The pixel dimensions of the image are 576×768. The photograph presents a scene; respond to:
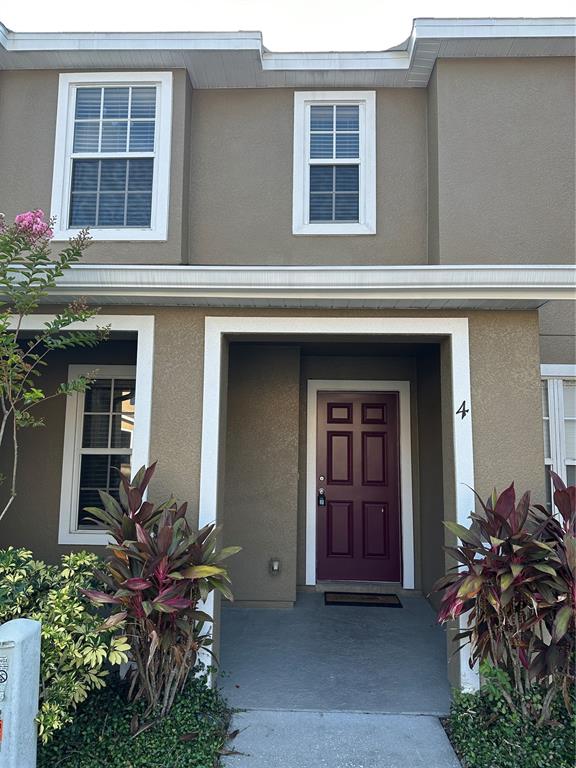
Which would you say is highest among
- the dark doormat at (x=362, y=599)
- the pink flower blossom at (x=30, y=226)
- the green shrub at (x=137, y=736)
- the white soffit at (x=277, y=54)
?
the white soffit at (x=277, y=54)

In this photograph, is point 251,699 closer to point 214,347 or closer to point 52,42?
point 214,347

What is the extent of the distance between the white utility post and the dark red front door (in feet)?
12.9

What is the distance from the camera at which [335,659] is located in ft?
14.9

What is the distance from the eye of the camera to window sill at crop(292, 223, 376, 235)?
5.05 metres

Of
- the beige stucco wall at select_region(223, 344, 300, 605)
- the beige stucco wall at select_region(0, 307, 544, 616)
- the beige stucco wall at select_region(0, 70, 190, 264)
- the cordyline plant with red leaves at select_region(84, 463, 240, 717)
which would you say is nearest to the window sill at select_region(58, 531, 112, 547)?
the beige stucco wall at select_region(0, 307, 544, 616)

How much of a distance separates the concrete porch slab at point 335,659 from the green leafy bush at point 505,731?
0.30 m

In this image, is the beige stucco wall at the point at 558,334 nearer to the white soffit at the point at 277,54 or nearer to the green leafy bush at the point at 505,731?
the white soffit at the point at 277,54

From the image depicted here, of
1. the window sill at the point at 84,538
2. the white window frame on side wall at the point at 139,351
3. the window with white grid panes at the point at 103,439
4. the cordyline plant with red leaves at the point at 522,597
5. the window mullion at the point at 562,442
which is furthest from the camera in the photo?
the window with white grid panes at the point at 103,439

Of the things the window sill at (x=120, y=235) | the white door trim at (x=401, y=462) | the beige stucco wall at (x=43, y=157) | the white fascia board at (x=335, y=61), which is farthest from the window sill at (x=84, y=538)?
the white fascia board at (x=335, y=61)

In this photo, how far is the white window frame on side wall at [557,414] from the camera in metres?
4.82

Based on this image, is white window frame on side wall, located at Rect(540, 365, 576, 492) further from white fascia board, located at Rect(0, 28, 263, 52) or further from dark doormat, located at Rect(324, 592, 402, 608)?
white fascia board, located at Rect(0, 28, 263, 52)

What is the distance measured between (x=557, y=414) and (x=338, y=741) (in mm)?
3292

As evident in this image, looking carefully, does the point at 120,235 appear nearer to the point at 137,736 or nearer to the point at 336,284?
the point at 336,284

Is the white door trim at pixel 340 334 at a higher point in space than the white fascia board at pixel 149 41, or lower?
lower
